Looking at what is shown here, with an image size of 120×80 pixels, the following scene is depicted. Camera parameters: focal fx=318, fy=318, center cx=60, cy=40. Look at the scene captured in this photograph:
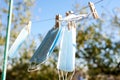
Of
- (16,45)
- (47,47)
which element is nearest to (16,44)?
(16,45)

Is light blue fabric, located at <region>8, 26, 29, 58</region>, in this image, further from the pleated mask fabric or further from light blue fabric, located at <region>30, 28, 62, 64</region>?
light blue fabric, located at <region>30, 28, 62, 64</region>

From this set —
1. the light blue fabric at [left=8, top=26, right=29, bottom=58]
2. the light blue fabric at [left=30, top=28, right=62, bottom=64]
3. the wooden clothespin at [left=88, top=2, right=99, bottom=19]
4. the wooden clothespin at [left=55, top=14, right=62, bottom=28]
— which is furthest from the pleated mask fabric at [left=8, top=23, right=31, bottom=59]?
the wooden clothespin at [left=88, top=2, right=99, bottom=19]

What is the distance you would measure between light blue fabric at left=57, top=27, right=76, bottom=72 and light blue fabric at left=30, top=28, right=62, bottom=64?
81 mm

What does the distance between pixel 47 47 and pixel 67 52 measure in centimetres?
22

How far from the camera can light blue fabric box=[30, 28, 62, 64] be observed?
3.32 m

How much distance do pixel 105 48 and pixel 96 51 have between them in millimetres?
378

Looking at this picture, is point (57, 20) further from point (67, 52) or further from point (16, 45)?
point (16, 45)

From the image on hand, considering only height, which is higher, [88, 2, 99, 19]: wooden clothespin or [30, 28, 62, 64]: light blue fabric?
[88, 2, 99, 19]: wooden clothespin

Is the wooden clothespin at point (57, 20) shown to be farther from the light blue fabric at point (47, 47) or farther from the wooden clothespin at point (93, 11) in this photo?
the wooden clothespin at point (93, 11)

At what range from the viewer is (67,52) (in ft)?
10.9

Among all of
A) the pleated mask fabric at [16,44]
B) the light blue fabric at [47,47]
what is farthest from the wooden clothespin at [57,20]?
the pleated mask fabric at [16,44]

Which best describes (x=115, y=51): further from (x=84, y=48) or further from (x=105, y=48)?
(x=84, y=48)

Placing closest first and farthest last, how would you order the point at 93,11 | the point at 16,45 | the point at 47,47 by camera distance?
the point at 93,11 < the point at 47,47 < the point at 16,45

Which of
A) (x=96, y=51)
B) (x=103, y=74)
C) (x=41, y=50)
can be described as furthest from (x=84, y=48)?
(x=41, y=50)
